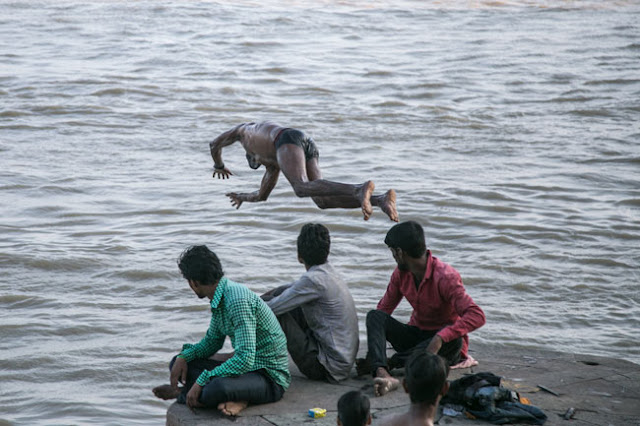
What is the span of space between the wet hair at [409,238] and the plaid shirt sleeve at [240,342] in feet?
3.37

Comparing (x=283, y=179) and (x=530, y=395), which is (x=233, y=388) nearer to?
(x=530, y=395)

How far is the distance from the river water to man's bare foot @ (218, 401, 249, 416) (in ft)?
7.50

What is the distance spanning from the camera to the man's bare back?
21.0 feet

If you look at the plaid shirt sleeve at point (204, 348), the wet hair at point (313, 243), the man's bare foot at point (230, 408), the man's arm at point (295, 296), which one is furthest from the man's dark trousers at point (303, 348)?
the man's bare foot at point (230, 408)

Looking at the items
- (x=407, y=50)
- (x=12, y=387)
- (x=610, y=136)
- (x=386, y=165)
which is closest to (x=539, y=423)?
(x=12, y=387)

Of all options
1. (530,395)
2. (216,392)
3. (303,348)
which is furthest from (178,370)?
(530,395)

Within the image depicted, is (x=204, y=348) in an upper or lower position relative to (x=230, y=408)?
upper

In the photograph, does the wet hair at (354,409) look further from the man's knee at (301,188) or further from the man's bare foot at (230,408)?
the man's knee at (301,188)

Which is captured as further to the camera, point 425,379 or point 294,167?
point 294,167

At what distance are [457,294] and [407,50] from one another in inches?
840

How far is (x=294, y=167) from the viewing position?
6875 millimetres

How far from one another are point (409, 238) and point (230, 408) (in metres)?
1.47

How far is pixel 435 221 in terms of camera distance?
13.5 meters

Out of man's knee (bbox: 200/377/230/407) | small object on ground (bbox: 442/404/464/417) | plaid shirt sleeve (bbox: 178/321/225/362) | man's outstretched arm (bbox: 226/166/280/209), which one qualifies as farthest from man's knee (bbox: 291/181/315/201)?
small object on ground (bbox: 442/404/464/417)
